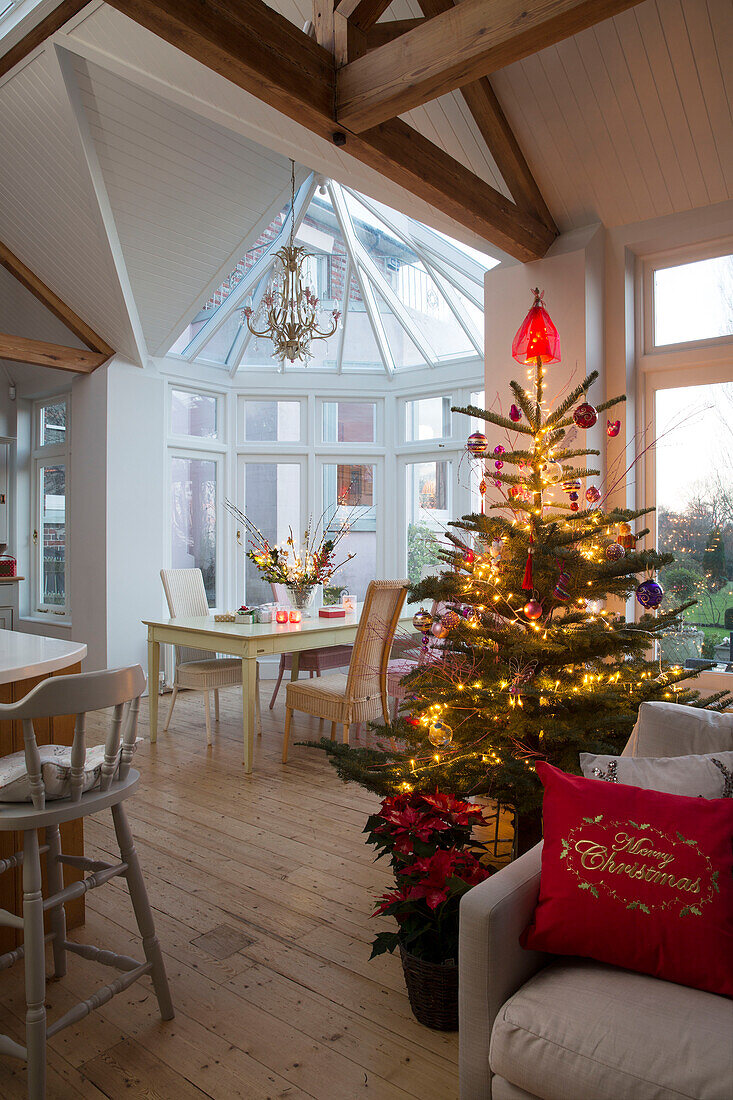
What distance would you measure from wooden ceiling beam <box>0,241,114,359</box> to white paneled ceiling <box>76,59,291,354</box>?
0.45 metres

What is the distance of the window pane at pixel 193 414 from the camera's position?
6.25m

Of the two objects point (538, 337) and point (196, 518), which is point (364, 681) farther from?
point (196, 518)

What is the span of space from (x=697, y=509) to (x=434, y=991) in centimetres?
261

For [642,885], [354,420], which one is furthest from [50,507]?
[642,885]

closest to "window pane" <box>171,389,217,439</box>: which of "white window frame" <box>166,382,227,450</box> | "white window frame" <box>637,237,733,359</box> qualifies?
"white window frame" <box>166,382,227,450</box>

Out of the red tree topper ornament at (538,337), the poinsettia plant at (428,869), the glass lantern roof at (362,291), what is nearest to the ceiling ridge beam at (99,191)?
the glass lantern roof at (362,291)

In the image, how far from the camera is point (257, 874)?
9.16 ft

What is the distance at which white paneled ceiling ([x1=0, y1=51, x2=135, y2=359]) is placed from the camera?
14.0 feet

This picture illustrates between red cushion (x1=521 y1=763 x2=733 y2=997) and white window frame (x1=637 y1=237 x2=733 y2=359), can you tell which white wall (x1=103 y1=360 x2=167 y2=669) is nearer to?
white window frame (x1=637 y1=237 x2=733 y2=359)

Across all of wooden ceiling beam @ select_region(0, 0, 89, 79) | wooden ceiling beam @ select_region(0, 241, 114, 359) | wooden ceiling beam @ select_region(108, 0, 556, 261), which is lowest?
wooden ceiling beam @ select_region(108, 0, 556, 261)

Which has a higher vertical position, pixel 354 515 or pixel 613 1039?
pixel 354 515

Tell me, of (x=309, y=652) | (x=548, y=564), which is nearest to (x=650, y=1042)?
(x=548, y=564)

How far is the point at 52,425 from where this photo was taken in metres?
6.80

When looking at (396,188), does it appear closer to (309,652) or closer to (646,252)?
(646,252)
